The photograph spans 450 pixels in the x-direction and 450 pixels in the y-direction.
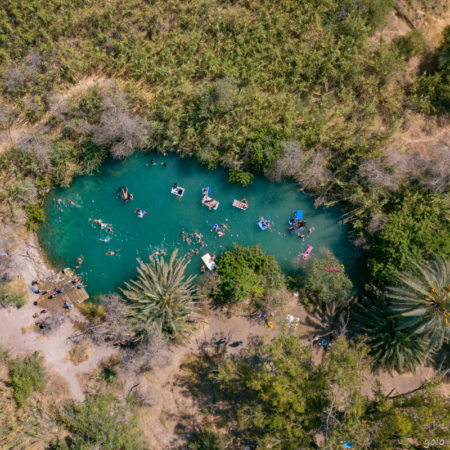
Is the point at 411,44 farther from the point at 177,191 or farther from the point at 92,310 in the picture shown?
the point at 92,310

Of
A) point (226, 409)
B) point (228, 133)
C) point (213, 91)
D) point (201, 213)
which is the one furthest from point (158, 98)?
point (226, 409)

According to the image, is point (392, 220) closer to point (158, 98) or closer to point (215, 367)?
point (215, 367)

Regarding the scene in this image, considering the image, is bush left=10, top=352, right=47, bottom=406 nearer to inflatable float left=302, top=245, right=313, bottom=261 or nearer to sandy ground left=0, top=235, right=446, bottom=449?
sandy ground left=0, top=235, right=446, bottom=449

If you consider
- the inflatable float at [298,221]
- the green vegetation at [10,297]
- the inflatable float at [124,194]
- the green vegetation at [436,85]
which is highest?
the green vegetation at [436,85]

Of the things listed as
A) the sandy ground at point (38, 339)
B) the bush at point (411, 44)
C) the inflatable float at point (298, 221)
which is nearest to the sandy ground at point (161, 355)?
the sandy ground at point (38, 339)

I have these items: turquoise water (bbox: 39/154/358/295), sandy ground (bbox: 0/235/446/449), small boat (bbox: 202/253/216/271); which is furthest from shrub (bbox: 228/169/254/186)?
sandy ground (bbox: 0/235/446/449)

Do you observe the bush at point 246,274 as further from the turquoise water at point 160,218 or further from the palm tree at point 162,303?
the palm tree at point 162,303
